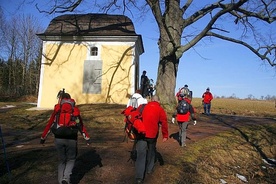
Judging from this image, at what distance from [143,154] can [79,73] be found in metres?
14.4

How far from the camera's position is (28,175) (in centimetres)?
636

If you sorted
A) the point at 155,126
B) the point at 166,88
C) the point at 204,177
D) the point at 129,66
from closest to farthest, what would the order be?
the point at 155,126 → the point at 204,177 → the point at 166,88 → the point at 129,66

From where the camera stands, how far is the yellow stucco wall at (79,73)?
63.7ft

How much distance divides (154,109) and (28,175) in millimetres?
3334

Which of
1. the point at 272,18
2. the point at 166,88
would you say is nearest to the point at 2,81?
the point at 166,88

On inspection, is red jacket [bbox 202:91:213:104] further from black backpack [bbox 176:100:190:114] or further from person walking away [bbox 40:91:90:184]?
person walking away [bbox 40:91:90:184]

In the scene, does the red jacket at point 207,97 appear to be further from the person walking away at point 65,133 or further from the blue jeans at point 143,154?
the person walking away at point 65,133

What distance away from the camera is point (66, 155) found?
557 cm

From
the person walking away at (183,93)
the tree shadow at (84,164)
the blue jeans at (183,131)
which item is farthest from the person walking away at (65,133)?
the person walking away at (183,93)

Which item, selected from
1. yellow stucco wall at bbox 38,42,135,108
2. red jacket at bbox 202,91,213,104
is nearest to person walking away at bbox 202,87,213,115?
red jacket at bbox 202,91,213,104

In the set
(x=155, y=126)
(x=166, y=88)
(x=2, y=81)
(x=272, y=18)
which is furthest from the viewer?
(x=2, y=81)

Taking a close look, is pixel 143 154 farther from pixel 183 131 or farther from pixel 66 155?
pixel 183 131

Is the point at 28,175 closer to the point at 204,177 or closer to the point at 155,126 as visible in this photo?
the point at 155,126

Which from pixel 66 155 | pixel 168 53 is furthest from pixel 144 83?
pixel 66 155
